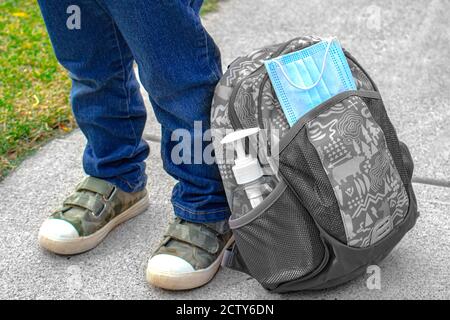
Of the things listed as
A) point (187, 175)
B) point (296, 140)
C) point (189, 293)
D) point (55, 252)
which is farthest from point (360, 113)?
point (55, 252)

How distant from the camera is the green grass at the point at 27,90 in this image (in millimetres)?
2744

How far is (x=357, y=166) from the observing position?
179 cm

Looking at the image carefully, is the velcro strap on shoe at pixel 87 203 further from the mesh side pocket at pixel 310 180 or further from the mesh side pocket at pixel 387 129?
the mesh side pocket at pixel 387 129

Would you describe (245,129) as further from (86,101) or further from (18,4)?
(18,4)

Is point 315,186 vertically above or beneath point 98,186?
above

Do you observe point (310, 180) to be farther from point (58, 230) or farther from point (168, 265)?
point (58, 230)

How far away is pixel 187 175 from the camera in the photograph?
200 centimetres

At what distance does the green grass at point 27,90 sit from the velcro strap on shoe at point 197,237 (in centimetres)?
83

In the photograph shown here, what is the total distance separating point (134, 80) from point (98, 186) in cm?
34

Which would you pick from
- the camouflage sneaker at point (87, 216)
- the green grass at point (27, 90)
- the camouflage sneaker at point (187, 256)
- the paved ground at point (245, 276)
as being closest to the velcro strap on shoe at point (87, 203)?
the camouflage sneaker at point (87, 216)

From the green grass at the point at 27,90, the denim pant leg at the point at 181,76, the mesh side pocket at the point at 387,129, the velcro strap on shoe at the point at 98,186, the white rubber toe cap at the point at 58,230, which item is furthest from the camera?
the green grass at the point at 27,90

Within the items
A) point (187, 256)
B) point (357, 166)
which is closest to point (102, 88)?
point (187, 256)

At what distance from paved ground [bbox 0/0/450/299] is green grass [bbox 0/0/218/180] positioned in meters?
0.09

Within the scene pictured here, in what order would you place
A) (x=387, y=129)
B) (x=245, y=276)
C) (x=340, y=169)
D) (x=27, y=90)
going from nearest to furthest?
(x=340, y=169), (x=387, y=129), (x=245, y=276), (x=27, y=90)
